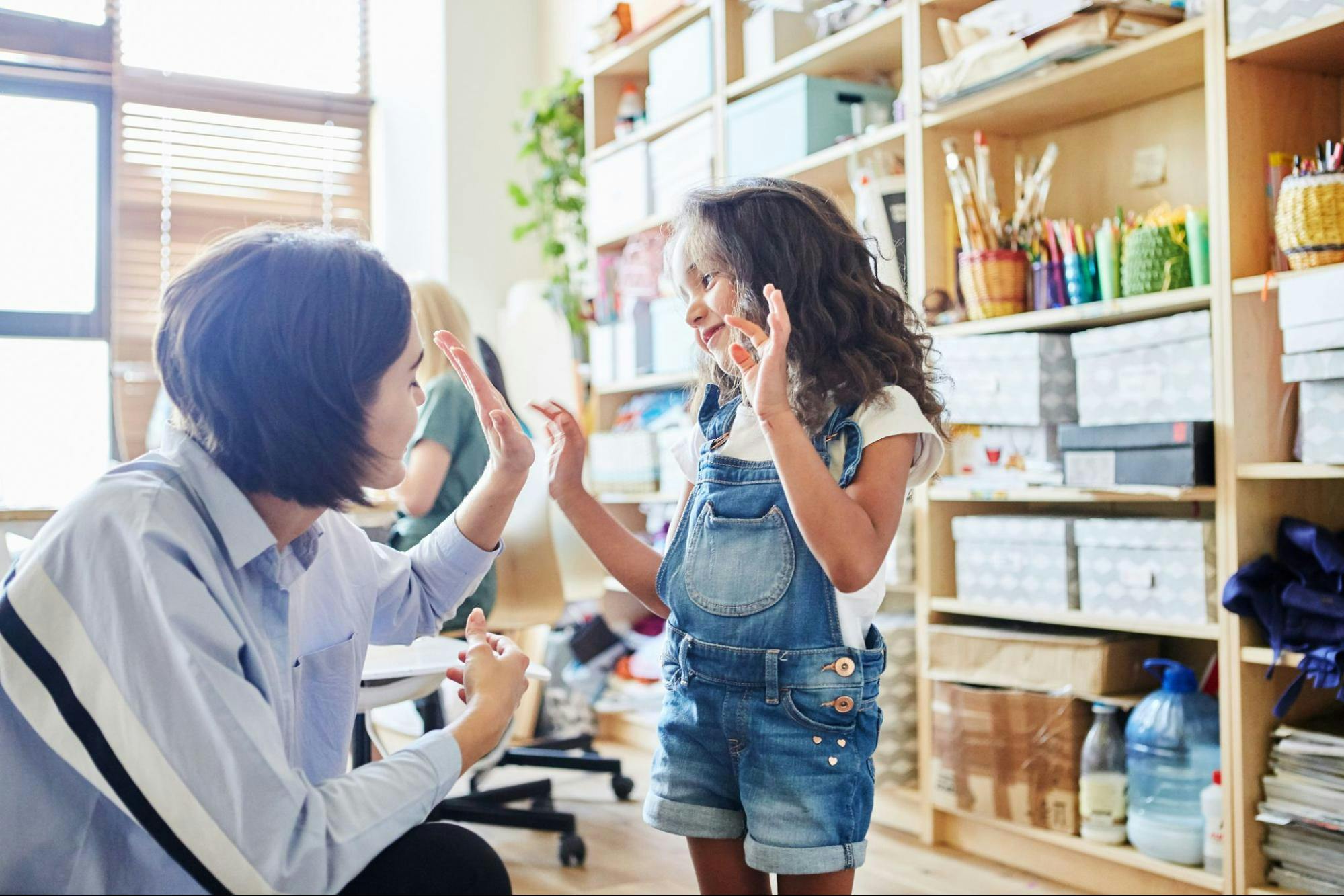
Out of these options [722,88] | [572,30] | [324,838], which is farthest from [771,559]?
[572,30]

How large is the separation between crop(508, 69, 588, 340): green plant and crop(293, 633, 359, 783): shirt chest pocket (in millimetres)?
2871

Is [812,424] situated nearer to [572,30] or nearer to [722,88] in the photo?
[722,88]

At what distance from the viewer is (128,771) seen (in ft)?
2.61

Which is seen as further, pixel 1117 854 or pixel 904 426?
pixel 1117 854

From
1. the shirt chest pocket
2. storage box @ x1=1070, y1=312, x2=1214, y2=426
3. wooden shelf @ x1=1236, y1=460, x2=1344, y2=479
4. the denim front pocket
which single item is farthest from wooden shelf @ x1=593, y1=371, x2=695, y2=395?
the shirt chest pocket

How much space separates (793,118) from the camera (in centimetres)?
287

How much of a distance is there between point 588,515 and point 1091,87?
1.55 metres

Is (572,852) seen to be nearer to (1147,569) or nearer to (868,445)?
(1147,569)

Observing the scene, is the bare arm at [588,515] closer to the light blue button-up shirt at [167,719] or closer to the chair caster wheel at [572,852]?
the light blue button-up shirt at [167,719]

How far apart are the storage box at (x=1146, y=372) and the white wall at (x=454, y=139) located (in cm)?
240

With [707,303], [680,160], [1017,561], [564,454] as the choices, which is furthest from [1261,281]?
[680,160]

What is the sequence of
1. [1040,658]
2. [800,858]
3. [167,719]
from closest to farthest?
1. [167,719]
2. [800,858]
3. [1040,658]

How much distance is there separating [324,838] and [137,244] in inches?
146

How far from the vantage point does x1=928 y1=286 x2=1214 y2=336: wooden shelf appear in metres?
2.16
